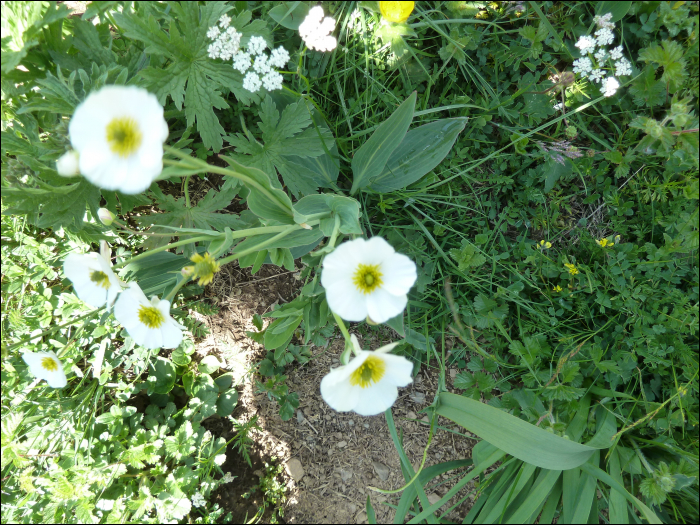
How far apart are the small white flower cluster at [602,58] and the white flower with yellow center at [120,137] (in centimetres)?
150

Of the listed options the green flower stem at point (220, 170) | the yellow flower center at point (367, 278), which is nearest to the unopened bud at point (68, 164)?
the green flower stem at point (220, 170)

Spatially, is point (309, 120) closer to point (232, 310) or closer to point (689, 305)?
point (232, 310)

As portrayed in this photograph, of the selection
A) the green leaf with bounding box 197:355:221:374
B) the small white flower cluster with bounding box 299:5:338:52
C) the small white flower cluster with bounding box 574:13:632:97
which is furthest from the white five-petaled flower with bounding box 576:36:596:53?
the green leaf with bounding box 197:355:221:374

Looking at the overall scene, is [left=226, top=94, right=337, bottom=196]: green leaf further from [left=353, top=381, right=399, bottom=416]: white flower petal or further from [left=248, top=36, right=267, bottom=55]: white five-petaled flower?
[left=353, top=381, right=399, bottom=416]: white flower petal

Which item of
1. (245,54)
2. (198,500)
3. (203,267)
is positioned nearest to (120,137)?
(203,267)

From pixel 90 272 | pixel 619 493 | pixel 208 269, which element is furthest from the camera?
pixel 619 493

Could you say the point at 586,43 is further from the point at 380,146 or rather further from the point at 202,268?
the point at 202,268

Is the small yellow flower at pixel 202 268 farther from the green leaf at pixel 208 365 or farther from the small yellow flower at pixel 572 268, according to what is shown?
the small yellow flower at pixel 572 268

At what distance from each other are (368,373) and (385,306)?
0.74 ft

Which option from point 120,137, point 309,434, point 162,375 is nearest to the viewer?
point 120,137

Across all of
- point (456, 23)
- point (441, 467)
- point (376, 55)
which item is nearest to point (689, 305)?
point (441, 467)

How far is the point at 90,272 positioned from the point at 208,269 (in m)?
0.47

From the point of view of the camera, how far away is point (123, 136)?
96 cm

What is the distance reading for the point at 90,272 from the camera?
1.29 meters
